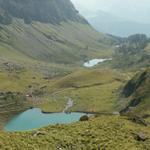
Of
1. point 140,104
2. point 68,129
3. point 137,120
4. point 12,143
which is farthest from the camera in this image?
point 140,104

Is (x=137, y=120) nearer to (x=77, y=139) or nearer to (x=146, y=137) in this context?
(x=146, y=137)

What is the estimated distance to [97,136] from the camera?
253 feet

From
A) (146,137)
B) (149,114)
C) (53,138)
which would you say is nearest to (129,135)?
(146,137)

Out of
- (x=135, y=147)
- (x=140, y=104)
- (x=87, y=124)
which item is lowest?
(x=135, y=147)

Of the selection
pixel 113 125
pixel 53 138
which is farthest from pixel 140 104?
pixel 53 138

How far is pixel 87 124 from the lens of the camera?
83688 mm

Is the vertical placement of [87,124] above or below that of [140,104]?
below

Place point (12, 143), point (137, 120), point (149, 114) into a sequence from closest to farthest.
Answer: point (12, 143) < point (137, 120) < point (149, 114)

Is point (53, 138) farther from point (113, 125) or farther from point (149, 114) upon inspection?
point (149, 114)

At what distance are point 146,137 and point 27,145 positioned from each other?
23246mm

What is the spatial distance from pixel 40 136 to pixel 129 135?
55.5 ft

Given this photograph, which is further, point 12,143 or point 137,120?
point 137,120

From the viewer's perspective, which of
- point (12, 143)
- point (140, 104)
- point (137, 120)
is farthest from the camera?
point (140, 104)

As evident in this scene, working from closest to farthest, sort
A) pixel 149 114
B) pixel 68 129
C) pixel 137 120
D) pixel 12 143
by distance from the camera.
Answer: pixel 12 143
pixel 68 129
pixel 137 120
pixel 149 114
